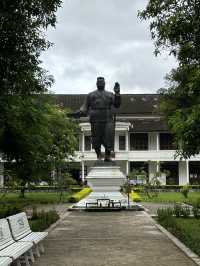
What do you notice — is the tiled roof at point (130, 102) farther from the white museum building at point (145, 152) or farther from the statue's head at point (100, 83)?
the statue's head at point (100, 83)

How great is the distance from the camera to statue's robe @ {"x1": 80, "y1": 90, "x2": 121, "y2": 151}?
2467 cm

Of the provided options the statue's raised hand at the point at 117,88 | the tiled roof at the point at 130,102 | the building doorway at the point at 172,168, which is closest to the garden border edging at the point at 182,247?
the statue's raised hand at the point at 117,88

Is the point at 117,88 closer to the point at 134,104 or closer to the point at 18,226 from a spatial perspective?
the point at 18,226

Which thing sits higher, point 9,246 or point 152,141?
point 152,141

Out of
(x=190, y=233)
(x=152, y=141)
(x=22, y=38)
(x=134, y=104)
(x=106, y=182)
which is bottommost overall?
→ (x=190, y=233)

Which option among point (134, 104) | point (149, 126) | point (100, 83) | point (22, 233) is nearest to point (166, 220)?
point (22, 233)

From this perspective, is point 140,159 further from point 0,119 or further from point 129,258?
point 129,258

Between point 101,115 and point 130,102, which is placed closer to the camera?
point 101,115

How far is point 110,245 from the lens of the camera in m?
11.4

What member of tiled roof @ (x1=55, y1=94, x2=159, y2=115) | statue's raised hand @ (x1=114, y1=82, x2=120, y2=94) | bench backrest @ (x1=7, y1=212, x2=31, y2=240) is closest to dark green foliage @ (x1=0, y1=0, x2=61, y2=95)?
bench backrest @ (x1=7, y1=212, x2=31, y2=240)

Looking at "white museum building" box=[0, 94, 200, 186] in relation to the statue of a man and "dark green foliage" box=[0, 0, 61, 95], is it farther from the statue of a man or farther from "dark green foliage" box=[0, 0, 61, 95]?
"dark green foliage" box=[0, 0, 61, 95]

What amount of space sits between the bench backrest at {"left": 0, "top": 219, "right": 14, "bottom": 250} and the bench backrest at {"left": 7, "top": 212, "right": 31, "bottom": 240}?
0.31 metres

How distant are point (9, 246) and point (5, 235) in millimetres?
181

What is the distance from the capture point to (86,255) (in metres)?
10.1
